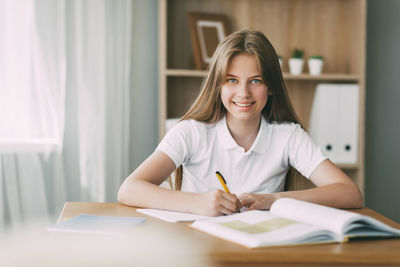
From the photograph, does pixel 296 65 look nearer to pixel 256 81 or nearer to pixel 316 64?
pixel 316 64

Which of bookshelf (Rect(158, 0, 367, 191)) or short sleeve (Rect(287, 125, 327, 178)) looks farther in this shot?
bookshelf (Rect(158, 0, 367, 191))

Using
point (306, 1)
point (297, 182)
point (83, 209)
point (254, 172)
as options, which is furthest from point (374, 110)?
point (83, 209)

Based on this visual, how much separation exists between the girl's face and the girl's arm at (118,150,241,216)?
Answer: 0.94ft

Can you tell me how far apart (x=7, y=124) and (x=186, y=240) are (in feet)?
4.82

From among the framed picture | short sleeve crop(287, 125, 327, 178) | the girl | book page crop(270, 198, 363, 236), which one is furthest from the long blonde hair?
the framed picture

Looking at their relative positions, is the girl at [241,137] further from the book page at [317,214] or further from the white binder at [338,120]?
the white binder at [338,120]

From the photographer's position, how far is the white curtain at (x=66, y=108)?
6.84 feet

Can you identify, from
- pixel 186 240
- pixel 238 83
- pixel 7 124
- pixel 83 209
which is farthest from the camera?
pixel 7 124

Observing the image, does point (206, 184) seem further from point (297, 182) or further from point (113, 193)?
point (113, 193)

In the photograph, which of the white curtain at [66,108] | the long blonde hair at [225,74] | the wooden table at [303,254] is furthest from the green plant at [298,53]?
the wooden table at [303,254]

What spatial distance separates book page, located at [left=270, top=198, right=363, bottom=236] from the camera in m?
0.87

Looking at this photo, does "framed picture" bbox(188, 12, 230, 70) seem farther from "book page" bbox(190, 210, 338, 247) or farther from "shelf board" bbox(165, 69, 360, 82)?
"book page" bbox(190, 210, 338, 247)

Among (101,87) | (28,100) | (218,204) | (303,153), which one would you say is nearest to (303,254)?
(218,204)

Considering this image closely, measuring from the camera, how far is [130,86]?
2.64 m
